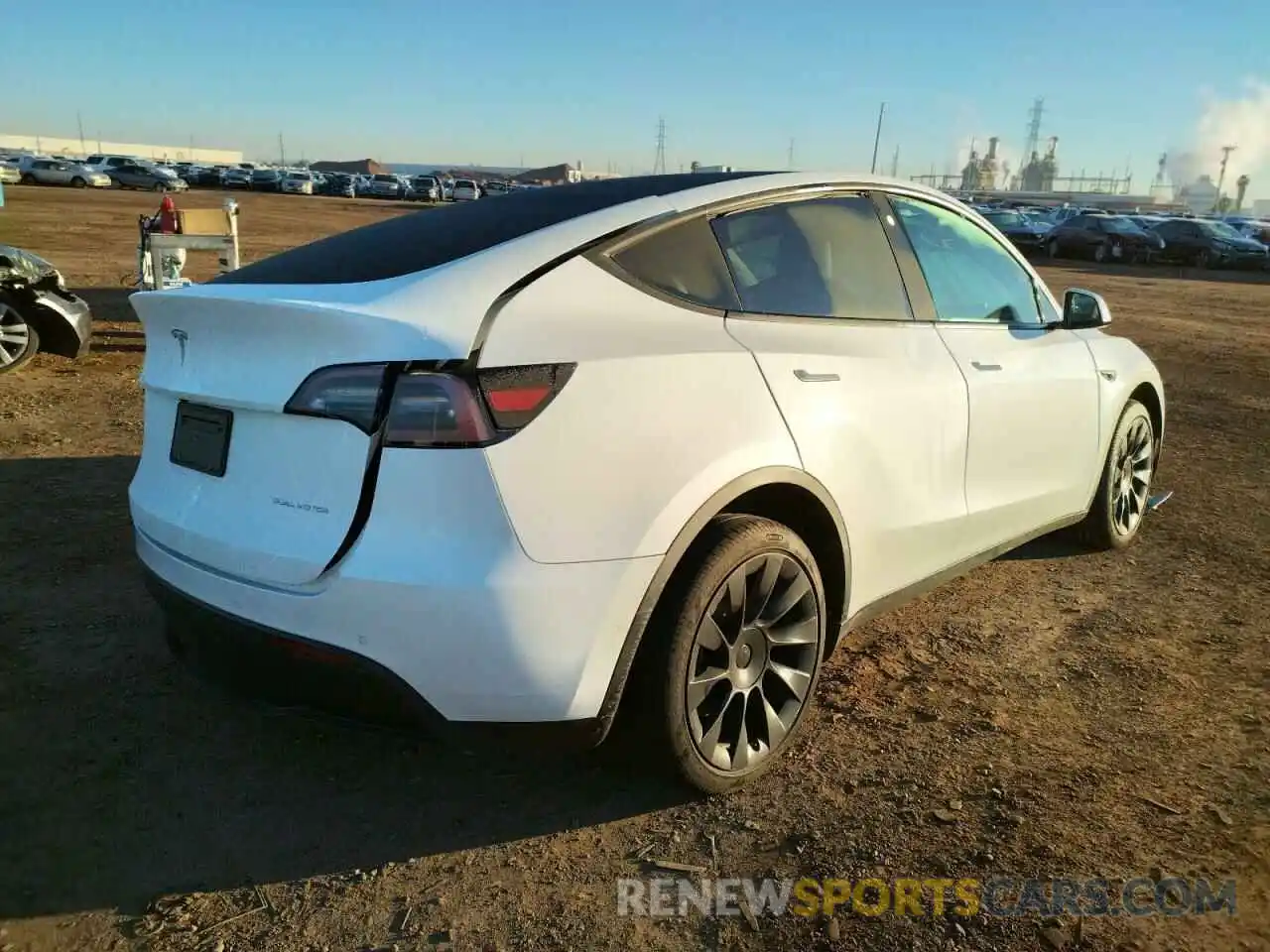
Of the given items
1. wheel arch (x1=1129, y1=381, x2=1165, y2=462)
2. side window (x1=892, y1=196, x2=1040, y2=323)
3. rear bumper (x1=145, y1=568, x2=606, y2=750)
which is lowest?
rear bumper (x1=145, y1=568, x2=606, y2=750)

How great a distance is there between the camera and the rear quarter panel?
7.06 ft

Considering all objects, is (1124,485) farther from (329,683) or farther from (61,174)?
(61,174)

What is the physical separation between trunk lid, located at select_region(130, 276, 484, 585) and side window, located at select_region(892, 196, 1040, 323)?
1949mm

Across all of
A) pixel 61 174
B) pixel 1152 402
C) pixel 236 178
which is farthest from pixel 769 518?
pixel 236 178

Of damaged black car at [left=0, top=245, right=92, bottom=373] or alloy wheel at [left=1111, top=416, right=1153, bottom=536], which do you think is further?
damaged black car at [left=0, top=245, right=92, bottom=373]

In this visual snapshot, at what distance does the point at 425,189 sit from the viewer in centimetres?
6644

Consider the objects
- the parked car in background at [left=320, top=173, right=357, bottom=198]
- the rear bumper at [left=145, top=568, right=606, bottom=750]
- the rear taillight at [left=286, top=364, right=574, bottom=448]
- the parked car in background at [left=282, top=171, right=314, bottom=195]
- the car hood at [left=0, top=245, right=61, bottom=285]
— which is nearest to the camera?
the rear taillight at [left=286, top=364, right=574, bottom=448]

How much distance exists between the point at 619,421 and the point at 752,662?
2.78ft

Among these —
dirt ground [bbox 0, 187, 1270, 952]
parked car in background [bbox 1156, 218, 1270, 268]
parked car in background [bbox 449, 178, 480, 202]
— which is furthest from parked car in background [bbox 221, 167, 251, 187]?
dirt ground [bbox 0, 187, 1270, 952]

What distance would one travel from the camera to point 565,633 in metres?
2.20

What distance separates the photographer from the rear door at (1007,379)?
3.46 m

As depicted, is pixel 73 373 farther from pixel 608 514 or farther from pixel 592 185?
pixel 608 514

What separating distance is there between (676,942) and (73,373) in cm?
786

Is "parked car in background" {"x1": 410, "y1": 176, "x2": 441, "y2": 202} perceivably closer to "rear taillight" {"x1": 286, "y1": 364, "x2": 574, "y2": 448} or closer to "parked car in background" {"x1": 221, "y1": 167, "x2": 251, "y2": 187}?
"parked car in background" {"x1": 221, "y1": 167, "x2": 251, "y2": 187}
